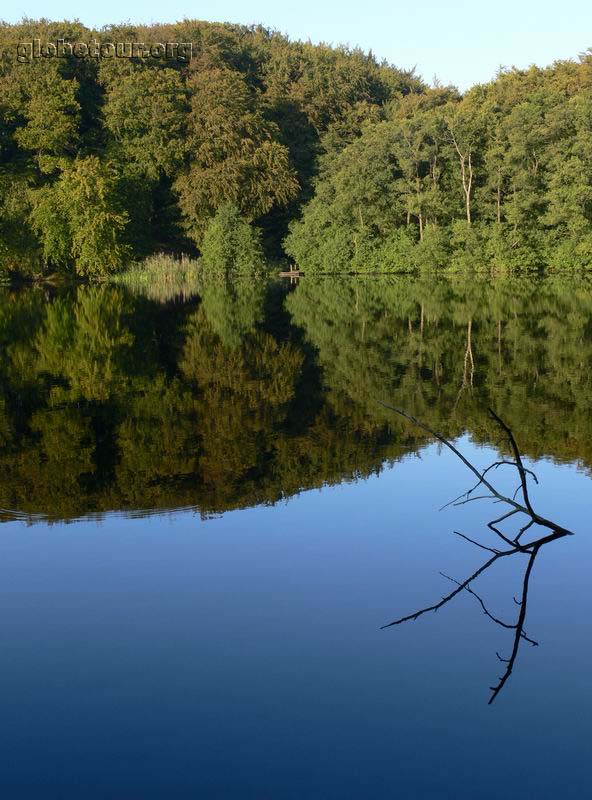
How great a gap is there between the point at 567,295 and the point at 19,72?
1303 inches

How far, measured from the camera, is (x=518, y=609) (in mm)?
5109

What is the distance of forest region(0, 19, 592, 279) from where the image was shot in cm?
4212

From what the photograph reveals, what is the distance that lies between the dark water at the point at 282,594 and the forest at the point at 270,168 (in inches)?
1215

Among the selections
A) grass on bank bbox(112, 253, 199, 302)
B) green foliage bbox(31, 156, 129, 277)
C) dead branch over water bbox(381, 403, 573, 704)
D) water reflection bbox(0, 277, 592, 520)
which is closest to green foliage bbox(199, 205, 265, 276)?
grass on bank bbox(112, 253, 199, 302)

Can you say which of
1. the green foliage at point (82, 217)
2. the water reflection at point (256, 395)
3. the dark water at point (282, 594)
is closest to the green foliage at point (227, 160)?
the green foliage at point (82, 217)

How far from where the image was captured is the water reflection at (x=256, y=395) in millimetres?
8172

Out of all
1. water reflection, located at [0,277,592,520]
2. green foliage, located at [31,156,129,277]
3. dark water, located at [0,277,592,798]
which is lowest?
water reflection, located at [0,277,592,520]

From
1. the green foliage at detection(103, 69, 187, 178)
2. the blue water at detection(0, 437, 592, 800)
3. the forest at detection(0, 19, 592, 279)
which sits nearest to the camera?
the blue water at detection(0, 437, 592, 800)

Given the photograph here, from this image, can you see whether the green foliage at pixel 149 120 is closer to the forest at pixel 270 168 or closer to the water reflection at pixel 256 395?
the forest at pixel 270 168

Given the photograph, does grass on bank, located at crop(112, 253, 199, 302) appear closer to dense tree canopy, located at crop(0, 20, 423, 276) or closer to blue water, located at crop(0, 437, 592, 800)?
dense tree canopy, located at crop(0, 20, 423, 276)

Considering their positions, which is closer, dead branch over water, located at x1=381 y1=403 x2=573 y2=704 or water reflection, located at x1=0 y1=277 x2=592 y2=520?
dead branch over water, located at x1=381 y1=403 x2=573 y2=704

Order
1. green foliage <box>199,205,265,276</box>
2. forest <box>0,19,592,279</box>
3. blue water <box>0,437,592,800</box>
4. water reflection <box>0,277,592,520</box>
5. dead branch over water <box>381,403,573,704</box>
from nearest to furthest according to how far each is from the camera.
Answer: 1. blue water <box>0,437,592,800</box>
2. dead branch over water <box>381,403,573,704</box>
3. water reflection <box>0,277,592,520</box>
4. forest <box>0,19,592,279</box>
5. green foliage <box>199,205,265,276</box>

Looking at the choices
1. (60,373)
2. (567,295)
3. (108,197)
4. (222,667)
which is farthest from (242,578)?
(108,197)

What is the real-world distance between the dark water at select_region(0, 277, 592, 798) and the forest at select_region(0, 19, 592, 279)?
3086 cm
